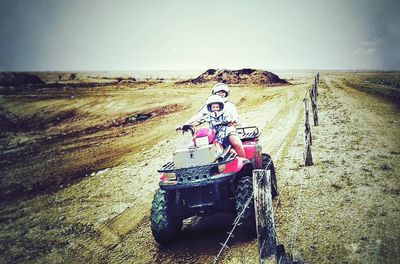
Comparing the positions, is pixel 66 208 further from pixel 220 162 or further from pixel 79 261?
pixel 220 162

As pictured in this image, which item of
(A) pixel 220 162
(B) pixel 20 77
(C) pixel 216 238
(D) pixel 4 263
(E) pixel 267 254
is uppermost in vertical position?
(B) pixel 20 77

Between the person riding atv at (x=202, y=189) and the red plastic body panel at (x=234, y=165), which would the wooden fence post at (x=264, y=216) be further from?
the red plastic body panel at (x=234, y=165)

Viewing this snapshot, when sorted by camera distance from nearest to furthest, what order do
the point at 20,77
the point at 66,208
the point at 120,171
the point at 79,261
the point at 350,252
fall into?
the point at 350,252 < the point at 79,261 < the point at 66,208 < the point at 120,171 < the point at 20,77

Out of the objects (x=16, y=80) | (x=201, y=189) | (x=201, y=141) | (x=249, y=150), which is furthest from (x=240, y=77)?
(x=201, y=189)

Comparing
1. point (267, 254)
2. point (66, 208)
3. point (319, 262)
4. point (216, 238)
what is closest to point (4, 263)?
point (66, 208)

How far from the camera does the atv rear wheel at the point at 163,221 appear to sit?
180 inches

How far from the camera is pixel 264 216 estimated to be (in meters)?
3.61

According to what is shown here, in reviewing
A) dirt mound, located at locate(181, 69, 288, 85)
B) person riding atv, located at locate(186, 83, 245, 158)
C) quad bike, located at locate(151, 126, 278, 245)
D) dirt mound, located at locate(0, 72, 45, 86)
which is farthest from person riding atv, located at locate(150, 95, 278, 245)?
dirt mound, located at locate(0, 72, 45, 86)

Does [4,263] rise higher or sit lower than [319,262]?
lower

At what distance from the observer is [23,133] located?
1523 cm

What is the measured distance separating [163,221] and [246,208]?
4.01 ft

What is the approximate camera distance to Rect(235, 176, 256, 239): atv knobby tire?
4320 mm

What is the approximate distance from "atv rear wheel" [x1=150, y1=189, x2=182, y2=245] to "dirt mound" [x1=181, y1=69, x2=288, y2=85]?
32.1 meters

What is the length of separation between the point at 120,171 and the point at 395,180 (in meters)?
6.94
